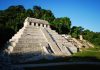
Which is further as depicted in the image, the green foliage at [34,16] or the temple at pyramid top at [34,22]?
the green foliage at [34,16]

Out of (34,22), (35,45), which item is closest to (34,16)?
(34,22)

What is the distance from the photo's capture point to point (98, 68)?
1109 inches

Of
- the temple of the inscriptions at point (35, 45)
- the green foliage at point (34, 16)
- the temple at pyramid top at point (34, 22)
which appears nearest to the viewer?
the temple of the inscriptions at point (35, 45)

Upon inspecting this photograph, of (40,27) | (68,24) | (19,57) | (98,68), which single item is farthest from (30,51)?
(68,24)

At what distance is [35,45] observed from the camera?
41.7 m

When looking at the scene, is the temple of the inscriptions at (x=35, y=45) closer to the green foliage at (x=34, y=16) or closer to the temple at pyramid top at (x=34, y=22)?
the temple at pyramid top at (x=34, y=22)

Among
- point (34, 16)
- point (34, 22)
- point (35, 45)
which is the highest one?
point (34, 16)

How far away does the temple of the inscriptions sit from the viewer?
36812mm

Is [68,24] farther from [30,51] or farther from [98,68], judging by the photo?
[98,68]

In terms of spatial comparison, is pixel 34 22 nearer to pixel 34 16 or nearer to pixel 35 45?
pixel 35 45

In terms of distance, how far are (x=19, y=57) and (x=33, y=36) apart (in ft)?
30.0

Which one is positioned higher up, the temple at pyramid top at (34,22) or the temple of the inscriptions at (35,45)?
the temple at pyramid top at (34,22)

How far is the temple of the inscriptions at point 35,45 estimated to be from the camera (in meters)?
36.8

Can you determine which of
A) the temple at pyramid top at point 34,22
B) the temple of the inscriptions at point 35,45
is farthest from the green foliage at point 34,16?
the temple of the inscriptions at point 35,45
